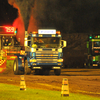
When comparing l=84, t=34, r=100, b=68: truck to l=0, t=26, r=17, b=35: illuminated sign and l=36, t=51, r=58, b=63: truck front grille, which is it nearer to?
l=36, t=51, r=58, b=63: truck front grille

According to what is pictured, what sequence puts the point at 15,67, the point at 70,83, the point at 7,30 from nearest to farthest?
the point at 70,83
the point at 15,67
the point at 7,30

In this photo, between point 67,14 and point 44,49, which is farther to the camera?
point 67,14

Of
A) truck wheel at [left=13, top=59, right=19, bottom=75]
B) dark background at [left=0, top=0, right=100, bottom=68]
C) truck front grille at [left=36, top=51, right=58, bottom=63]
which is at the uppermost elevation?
dark background at [left=0, top=0, right=100, bottom=68]

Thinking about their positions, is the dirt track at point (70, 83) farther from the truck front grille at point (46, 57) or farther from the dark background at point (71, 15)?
the dark background at point (71, 15)

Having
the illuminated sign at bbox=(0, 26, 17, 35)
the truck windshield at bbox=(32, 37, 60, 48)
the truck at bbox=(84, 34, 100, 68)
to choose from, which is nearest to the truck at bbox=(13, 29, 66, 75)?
the truck windshield at bbox=(32, 37, 60, 48)

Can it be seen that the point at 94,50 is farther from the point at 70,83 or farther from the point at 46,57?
the point at 70,83

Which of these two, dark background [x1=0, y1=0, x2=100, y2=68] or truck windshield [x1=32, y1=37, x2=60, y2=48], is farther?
dark background [x1=0, y1=0, x2=100, y2=68]

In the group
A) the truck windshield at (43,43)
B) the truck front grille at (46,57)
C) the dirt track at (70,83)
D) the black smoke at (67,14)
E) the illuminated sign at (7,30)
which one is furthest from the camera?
the illuminated sign at (7,30)

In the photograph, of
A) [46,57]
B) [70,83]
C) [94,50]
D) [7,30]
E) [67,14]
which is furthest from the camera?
[7,30]

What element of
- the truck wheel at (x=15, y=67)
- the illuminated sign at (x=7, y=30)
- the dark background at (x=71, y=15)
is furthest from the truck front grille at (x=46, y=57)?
the illuminated sign at (x=7, y=30)

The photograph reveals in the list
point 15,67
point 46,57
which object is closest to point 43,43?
point 46,57

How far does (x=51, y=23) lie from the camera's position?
46.6 meters

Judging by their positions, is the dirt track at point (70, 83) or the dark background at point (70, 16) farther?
the dark background at point (70, 16)

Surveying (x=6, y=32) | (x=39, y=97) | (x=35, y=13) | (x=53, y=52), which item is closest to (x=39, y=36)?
(x=53, y=52)
